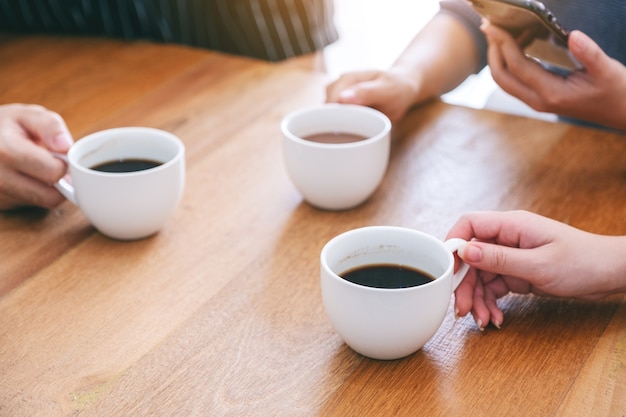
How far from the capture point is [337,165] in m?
1.16

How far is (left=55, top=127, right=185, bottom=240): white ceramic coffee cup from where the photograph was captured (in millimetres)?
1082

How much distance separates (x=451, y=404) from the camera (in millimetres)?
813

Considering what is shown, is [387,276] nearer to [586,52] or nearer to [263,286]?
[263,286]

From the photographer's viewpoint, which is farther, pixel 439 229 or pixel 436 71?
pixel 436 71

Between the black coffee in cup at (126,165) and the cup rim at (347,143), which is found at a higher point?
the black coffee in cup at (126,165)

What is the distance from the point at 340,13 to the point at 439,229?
257 centimetres

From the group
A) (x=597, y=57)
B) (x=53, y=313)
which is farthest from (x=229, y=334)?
(x=597, y=57)

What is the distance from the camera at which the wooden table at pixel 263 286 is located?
2.74ft

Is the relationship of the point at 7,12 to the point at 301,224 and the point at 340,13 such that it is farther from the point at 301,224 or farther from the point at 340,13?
the point at 340,13

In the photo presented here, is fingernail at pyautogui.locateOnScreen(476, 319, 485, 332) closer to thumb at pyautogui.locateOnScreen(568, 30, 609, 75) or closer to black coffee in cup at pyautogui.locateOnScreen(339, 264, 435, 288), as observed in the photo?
black coffee in cup at pyautogui.locateOnScreen(339, 264, 435, 288)

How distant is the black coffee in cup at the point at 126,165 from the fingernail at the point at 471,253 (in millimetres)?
500

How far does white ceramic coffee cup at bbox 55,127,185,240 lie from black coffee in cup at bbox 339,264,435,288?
0.35 m

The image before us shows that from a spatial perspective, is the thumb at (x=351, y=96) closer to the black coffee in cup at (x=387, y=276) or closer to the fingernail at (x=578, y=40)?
the fingernail at (x=578, y=40)

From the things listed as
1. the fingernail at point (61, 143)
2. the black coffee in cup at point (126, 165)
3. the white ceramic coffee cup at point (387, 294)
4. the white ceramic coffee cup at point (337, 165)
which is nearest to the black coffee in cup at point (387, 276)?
the white ceramic coffee cup at point (387, 294)
